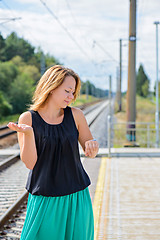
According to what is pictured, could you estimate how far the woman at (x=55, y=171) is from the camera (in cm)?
189

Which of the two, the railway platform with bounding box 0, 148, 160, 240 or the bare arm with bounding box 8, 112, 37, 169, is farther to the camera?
the railway platform with bounding box 0, 148, 160, 240

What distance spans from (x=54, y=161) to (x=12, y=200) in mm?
4215

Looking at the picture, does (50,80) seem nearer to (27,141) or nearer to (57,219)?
(27,141)

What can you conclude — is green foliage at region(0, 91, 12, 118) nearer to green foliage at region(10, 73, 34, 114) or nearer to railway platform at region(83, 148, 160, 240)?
green foliage at region(10, 73, 34, 114)

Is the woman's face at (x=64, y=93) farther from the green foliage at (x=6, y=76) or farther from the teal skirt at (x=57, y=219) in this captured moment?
the green foliage at (x=6, y=76)

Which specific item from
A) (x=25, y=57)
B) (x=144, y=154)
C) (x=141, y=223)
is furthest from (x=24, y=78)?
(x=141, y=223)

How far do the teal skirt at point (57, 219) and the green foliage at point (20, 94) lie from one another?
36082 millimetres

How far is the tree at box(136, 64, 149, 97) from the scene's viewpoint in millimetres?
95688

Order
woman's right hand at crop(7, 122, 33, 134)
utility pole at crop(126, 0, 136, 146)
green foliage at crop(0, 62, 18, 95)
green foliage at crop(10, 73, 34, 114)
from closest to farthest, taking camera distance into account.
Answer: woman's right hand at crop(7, 122, 33, 134) → utility pole at crop(126, 0, 136, 146) → green foliage at crop(10, 73, 34, 114) → green foliage at crop(0, 62, 18, 95)

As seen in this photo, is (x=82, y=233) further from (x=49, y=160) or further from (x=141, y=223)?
(x=141, y=223)

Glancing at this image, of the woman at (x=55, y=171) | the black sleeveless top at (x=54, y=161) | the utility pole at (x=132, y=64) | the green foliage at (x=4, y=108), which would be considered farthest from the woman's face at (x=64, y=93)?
the green foliage at (x=4, y=108)

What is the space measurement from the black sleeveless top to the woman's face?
0.42 feet

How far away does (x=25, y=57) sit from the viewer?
56219 millimetres

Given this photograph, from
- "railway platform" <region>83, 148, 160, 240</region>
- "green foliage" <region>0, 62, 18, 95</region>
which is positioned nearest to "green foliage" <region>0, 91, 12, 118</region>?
"green foliage" <region>0, 62, 18, 95</region>
